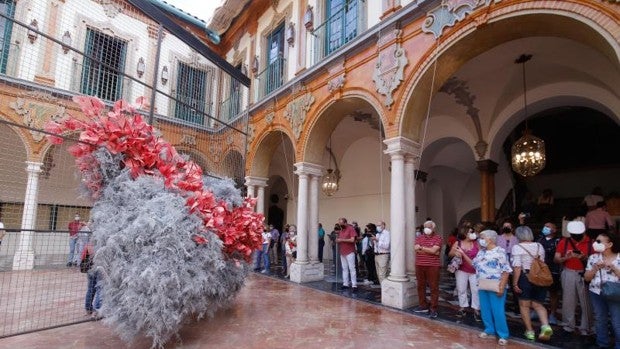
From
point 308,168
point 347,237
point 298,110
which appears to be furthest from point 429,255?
point 298,110

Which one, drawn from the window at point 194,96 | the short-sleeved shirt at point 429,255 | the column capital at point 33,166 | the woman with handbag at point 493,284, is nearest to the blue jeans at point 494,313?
the woman with handbag at point 493,284

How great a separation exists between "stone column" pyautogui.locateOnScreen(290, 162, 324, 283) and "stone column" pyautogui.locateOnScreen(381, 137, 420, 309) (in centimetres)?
285

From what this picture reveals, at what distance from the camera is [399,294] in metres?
6.20

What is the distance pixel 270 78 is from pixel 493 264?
8.89 meters

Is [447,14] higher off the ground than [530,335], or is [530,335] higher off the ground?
[447,14]

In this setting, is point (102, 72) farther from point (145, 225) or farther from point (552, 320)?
point (552, 320)

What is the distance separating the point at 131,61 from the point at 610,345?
511 inches

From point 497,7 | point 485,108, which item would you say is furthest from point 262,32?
point 497,7

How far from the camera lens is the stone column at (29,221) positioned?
5852 millimetres

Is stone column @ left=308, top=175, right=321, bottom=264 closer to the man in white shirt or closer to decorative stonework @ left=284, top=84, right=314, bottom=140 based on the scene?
decorative stonework @ left=284, top=84, right=314, bottom=140

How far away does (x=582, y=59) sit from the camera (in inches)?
280

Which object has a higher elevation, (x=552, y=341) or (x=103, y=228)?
(x=103, y=228)

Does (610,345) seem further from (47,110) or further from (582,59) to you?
(47,110)

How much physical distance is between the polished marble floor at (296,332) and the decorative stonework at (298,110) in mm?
4672
